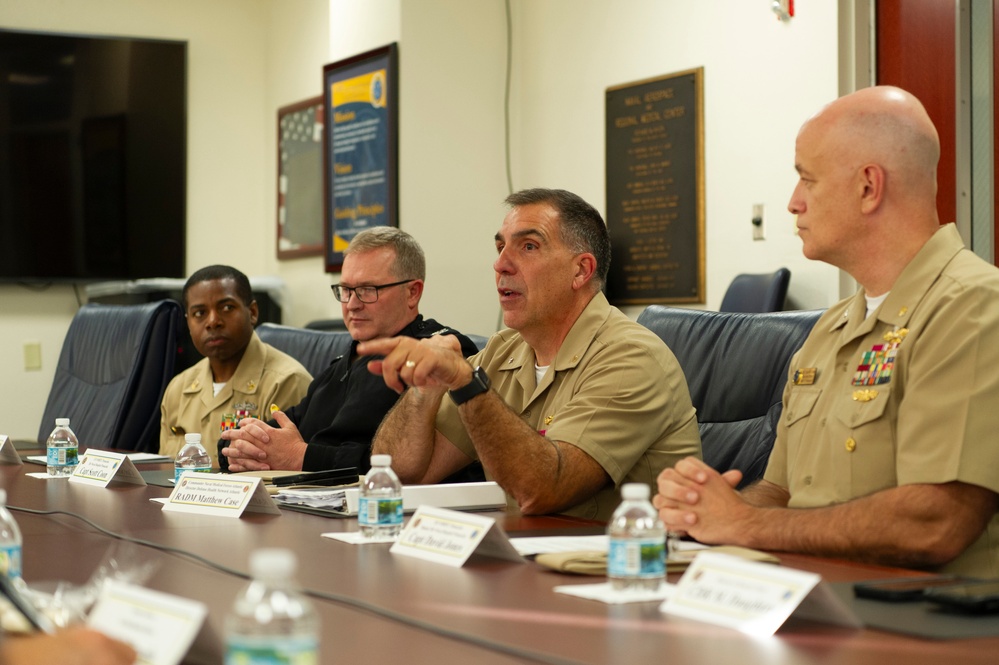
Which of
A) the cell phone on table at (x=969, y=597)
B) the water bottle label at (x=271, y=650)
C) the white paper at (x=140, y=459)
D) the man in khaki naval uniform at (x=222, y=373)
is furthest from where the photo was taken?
the man in khaki naval uniform at (x=222, y=373)

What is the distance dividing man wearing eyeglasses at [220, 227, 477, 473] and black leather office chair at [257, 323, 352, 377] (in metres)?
0.48

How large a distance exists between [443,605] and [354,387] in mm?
1809

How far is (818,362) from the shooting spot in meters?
2.04

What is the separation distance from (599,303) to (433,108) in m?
2.75

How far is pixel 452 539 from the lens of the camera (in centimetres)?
155

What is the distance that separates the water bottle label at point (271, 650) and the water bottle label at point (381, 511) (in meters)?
0.95

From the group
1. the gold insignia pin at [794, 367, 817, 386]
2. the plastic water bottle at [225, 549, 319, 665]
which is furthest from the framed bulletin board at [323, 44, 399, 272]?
the plastic water bottle at [225, 549, 319, 665]

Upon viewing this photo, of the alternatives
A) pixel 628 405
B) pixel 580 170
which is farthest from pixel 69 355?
pixel 628 405

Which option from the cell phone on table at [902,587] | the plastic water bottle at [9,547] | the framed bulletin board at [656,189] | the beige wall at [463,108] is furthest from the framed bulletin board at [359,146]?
the cell phone on table at [902,587]

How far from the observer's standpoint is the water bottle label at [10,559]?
4.36 ft

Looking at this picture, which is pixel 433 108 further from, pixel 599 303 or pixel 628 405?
pixel 628 405

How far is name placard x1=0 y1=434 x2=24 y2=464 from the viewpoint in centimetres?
Answer: 311

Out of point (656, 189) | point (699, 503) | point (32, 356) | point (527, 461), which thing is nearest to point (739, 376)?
A: point (527, 461)

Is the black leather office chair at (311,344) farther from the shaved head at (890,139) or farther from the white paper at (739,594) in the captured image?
the white paper at (739,594)
